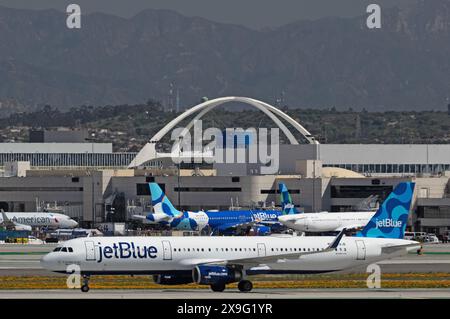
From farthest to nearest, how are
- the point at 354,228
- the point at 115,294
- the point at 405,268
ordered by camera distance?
the point at 354,228
the point at 405,268
the point at 115,294

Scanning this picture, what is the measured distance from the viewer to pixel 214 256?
6931cm

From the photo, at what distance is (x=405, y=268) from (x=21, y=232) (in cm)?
10106

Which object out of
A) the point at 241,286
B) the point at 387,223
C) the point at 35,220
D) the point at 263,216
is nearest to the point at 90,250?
the point at 241,286

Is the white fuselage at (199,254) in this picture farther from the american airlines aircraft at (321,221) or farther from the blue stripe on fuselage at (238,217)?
the blue stripe on fuselage at (238,217)

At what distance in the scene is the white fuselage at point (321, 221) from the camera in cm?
16550

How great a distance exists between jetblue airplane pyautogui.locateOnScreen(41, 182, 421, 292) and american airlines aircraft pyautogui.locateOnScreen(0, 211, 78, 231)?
4837 inches

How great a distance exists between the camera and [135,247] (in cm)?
6781

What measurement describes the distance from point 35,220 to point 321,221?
49466mm

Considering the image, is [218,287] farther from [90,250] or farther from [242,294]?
[90,250]

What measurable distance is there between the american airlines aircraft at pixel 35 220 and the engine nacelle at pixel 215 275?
124804 mm

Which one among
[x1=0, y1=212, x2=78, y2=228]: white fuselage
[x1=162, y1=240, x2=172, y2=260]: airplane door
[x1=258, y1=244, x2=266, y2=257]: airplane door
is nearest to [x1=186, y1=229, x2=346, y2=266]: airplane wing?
[x1=162, y1=240, x2=172, y2=260]: airplane door
